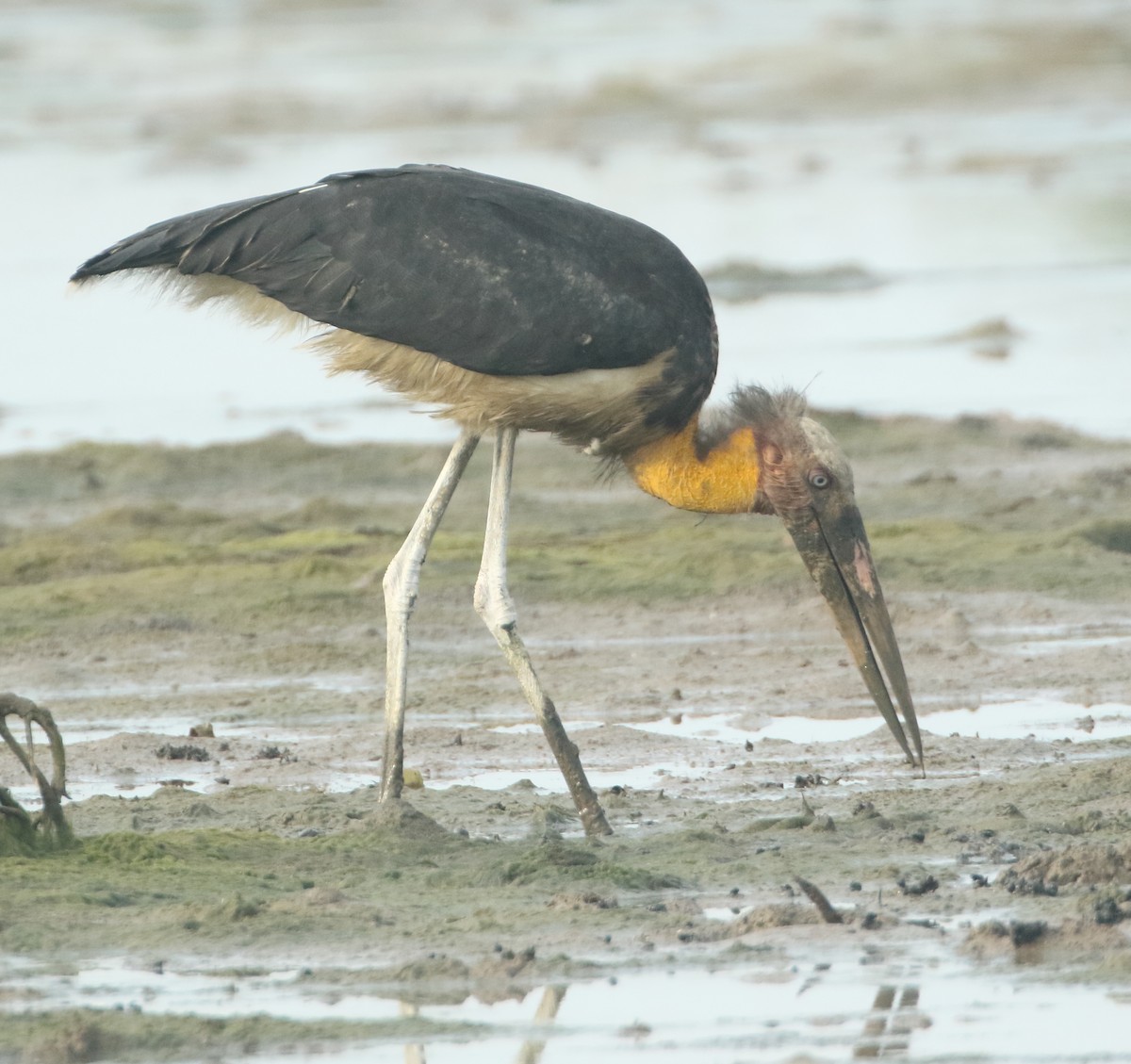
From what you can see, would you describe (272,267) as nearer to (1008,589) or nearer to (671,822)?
(671,822)

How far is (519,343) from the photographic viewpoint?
703 cm

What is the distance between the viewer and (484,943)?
5.68m

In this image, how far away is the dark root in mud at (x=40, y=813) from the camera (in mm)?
6410

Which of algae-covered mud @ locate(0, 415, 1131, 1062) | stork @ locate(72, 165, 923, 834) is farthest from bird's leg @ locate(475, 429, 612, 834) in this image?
algae-covered mud @ locate(0, 415, 1131, 1062)

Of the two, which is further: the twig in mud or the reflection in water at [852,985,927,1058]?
the twig in mud

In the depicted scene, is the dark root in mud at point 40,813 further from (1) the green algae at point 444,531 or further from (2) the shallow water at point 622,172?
(1) the green algae at point 444,531

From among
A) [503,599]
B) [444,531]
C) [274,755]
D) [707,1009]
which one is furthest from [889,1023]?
[444,531]

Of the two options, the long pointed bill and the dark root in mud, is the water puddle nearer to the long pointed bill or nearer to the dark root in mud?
the dark root in mud

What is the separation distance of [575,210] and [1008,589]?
3.71 m

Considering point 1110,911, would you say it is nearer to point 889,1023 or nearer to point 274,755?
point 889,1023

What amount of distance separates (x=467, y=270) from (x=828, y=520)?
1362 millimetres

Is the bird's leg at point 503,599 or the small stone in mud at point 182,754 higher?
the bird's leg at point 503,599

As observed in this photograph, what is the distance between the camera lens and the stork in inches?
277

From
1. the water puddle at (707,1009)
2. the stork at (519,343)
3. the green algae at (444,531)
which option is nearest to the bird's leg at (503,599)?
the stork at (519,343)
